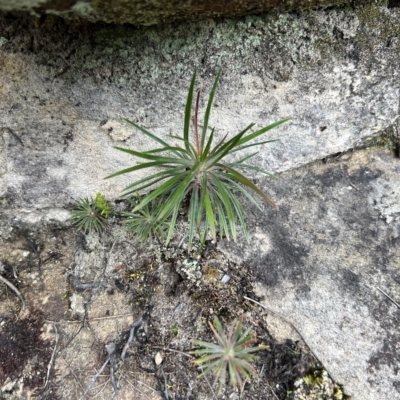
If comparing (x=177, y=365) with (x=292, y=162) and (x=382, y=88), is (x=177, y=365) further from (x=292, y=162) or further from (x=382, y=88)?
(x=382, y=88)

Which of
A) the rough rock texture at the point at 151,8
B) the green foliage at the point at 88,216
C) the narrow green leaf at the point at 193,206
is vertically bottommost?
the green foliage at the point at 88,216

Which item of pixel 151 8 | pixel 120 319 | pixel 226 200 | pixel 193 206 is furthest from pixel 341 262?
pixel 151 8

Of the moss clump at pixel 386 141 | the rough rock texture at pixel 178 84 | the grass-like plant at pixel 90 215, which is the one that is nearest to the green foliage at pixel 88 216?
the grass-like plant at pixel 90 215

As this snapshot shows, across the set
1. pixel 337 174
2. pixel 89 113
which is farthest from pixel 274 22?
pixel 89 113

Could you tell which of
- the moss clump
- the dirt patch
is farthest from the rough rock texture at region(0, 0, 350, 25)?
the dirt patch

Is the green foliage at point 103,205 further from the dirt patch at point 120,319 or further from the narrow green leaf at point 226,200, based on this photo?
the narrow green leaf at point 226,200

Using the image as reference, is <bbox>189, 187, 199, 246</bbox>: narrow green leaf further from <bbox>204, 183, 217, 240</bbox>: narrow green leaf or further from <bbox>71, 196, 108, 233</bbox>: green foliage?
<bbox>71, 196, 108, 233</bbox>: green foliage

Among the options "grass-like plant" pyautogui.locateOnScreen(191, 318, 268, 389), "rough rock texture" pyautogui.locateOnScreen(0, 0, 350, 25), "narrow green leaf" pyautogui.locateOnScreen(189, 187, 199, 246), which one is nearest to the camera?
"rough rock texture" pyautogui.locateOnScreen(0, 0, 350, 25)

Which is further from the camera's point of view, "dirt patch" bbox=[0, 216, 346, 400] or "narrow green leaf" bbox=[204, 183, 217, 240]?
"dirt patch" bbox=[0, 216, 346, 400]
